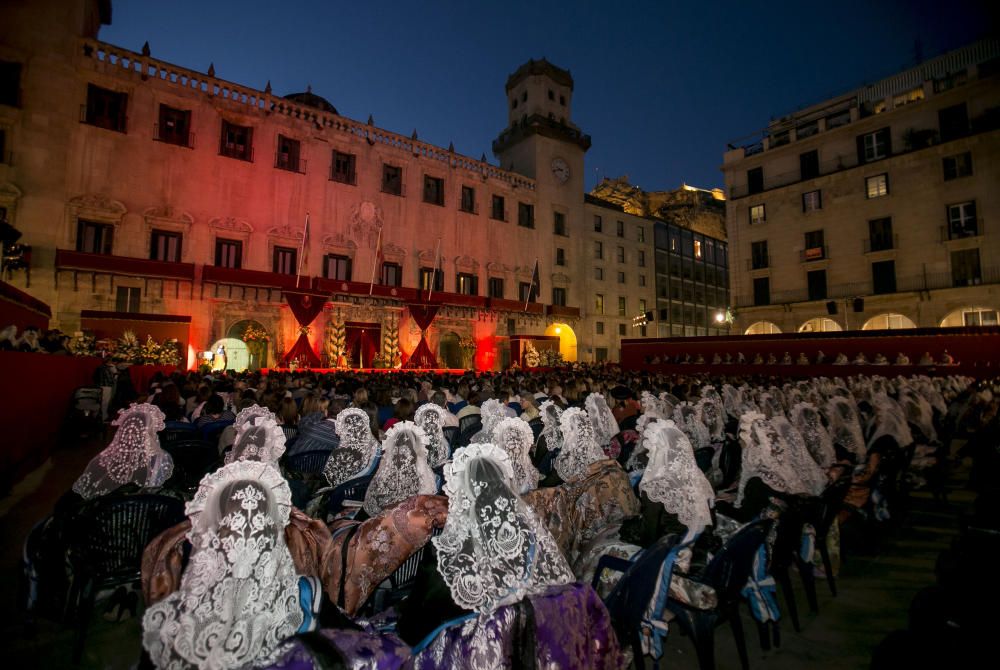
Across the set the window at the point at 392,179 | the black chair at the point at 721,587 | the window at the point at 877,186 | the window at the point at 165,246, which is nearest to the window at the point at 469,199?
the window at the point at 392,179

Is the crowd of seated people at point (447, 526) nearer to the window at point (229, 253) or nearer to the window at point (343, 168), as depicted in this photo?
the window at point (229, 253)

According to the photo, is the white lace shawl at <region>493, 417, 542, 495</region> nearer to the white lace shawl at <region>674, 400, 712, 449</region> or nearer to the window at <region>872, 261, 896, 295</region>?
the white lace shawl at <region>674, 400, 712, 449</region>

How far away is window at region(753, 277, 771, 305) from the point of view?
29.9 metres

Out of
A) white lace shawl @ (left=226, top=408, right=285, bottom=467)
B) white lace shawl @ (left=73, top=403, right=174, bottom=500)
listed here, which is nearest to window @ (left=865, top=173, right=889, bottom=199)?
white lace shawl @ (left=226, top=408, right=285, bottom=467)

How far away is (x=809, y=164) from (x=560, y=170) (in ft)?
49.8

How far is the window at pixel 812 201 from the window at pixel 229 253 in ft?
102

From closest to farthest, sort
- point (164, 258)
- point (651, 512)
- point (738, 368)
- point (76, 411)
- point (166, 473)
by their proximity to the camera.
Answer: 1. point (651, 512)
2. point (166, 473)
3. point (76, 411)
4. point (164, 258)
5. point (738, 368)

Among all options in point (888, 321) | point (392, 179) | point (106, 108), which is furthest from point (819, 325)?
point (106, 108)

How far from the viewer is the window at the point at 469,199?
2778 cm

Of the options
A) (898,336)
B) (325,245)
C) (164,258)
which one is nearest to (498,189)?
(325,245)

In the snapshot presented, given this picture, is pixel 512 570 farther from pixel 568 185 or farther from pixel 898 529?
pixel 568 185

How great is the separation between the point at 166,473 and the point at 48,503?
136 inches

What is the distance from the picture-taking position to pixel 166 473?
163 inches

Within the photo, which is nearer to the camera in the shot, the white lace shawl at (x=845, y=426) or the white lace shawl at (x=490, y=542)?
the white lace shawl at (x=490, y=542)
